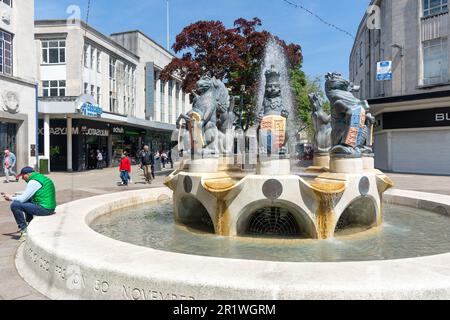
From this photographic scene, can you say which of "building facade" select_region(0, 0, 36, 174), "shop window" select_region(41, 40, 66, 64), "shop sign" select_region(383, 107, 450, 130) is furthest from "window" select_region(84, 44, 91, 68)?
"shop sign" select_region(383, 107, 450, 130)

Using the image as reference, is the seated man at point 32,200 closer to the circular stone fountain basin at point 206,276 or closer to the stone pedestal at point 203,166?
the circular stone fountain basin at point 206,276

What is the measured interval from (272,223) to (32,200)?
4.24 m

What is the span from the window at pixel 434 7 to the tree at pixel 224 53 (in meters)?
10.3

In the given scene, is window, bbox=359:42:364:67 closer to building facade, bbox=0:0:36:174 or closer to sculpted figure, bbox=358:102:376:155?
building facade, bbox=0:0:36:174

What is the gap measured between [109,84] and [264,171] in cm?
3010

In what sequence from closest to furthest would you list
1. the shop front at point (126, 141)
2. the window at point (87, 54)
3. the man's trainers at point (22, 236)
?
1. the man's trainers at point (22, 236)
2. the window at point (87, 54)
3. the shop front at point (126, 141)

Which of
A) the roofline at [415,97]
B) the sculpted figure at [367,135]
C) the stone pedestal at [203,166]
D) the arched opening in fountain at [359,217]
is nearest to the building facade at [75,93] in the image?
the roofline at [415,97]

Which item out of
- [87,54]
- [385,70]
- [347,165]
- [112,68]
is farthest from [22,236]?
[112,68]

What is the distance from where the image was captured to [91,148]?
3138 cm

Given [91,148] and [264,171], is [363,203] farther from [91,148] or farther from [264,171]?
[91,148]

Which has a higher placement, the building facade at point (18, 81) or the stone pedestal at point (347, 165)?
the building facade at point (18, 81)

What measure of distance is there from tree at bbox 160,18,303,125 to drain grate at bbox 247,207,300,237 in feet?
49.6

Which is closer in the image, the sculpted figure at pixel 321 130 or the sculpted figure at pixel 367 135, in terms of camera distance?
the sculpted figure at pixel 367 135

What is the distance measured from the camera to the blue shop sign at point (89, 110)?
2601 centimetres
